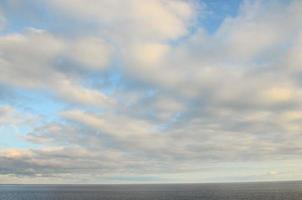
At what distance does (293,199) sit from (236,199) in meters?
29.3

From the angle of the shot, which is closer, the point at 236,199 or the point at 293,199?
the point at 293,199

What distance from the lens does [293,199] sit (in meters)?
145

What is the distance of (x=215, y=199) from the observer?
166000 mm

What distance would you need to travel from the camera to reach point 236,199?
166 meters

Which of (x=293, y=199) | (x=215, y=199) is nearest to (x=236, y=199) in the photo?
(x=215, y=199)

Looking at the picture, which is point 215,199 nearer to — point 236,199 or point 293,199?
point 236,199

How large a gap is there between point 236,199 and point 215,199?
10.5 meters

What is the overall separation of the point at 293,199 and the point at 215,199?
3671 centimetres

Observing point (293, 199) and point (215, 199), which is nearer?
point (293, 199)
